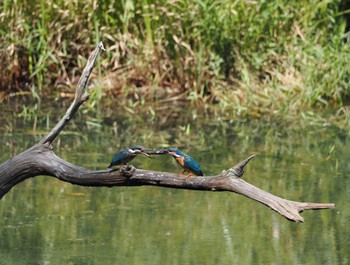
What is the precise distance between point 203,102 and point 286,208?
→ 190 inches

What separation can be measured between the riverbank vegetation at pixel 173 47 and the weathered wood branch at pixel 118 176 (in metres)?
3.86

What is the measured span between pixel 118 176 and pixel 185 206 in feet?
6.48

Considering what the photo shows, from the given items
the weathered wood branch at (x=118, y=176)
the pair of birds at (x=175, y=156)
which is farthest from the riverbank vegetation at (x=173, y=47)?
the pair of birds at (x=175, y=156)

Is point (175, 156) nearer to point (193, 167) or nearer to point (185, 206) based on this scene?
point (193, 167)

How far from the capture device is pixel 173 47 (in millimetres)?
8867

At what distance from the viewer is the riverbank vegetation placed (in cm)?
860

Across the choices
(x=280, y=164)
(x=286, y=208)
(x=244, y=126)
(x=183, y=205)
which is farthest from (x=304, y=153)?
(x=286, y=208)

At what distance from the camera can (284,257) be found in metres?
5.25

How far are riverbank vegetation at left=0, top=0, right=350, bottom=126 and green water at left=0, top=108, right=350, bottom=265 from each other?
27.8 inches

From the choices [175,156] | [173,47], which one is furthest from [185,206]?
[173,47]

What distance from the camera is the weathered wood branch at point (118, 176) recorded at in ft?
12.5

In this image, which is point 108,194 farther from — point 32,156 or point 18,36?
point 18,36

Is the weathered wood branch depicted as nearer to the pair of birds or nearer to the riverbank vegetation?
the pair of birds

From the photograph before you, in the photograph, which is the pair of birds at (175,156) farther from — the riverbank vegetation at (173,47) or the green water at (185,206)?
the riverbank vegetation at (173,47)
